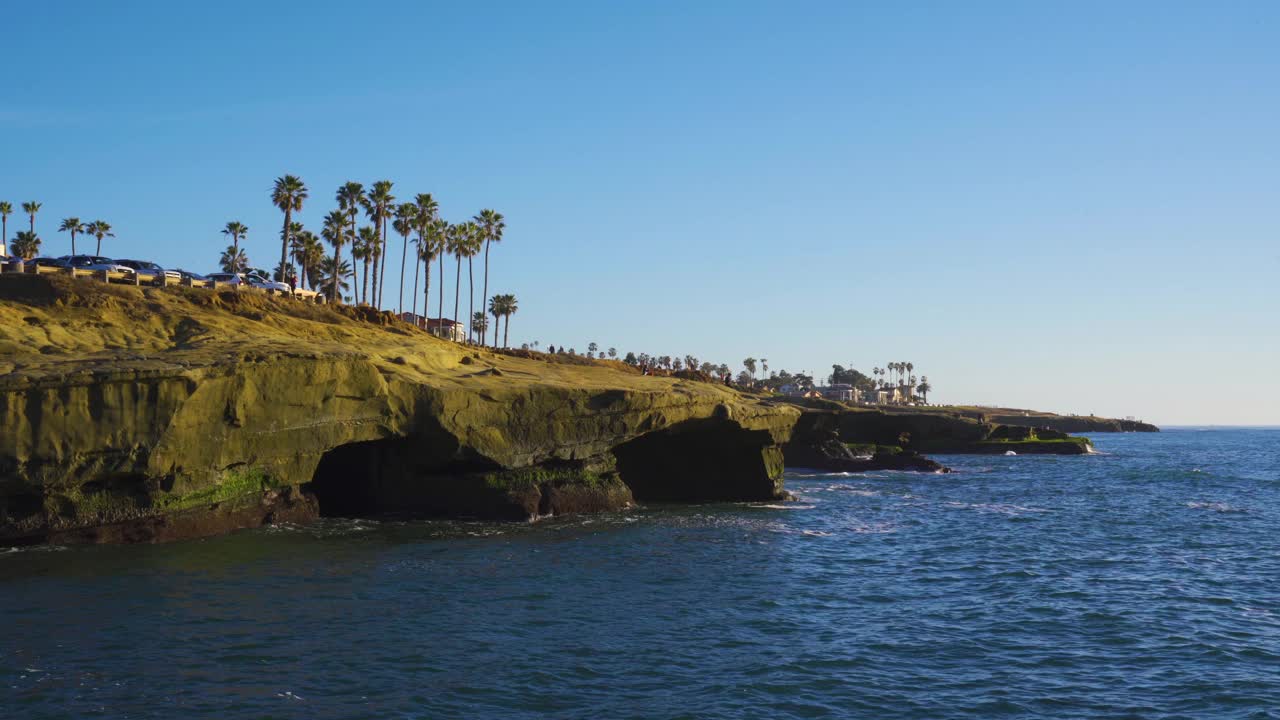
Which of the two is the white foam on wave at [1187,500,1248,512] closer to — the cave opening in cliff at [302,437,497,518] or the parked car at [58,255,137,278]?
the cave opening in cliff at [302,437,497,518]

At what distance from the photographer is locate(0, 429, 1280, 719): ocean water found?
15359mm

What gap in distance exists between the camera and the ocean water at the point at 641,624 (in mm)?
15359

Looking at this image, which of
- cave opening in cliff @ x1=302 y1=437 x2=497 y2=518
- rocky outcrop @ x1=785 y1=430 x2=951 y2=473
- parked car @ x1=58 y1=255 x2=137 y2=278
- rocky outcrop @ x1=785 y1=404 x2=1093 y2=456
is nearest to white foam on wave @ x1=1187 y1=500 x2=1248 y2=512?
rocky outcrop @ x1=785 y1=430 x2=951 y2=473

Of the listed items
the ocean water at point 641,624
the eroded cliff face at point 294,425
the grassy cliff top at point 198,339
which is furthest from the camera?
the grassy cliff top at point 198,339

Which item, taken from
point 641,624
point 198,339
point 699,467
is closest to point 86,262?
point 198,339

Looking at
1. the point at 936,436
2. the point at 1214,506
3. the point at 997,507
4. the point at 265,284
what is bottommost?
the point at 997,507

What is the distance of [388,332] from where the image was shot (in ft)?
150

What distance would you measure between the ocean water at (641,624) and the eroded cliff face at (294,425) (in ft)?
5.99

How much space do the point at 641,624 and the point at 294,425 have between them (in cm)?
1641

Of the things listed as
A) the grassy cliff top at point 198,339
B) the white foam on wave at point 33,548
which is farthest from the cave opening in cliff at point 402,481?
the white foam on wave at point 33,548

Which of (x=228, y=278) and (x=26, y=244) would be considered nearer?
(x=228, y=278)

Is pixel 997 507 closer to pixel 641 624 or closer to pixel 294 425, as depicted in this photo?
pixel 641 624

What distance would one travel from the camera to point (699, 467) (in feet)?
155

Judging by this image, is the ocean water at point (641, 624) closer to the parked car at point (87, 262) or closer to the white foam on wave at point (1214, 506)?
the white foam on wave at point (1214, 506)
